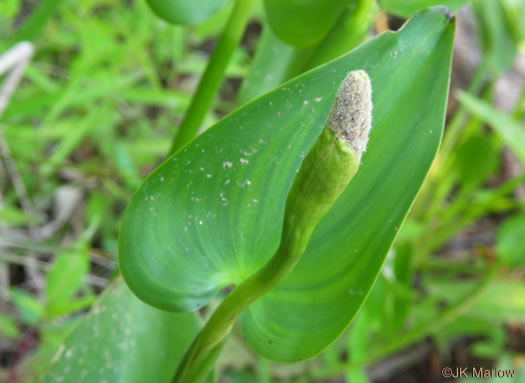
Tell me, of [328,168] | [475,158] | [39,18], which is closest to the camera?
[328,168]

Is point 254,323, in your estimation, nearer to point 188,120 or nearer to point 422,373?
point 188,120

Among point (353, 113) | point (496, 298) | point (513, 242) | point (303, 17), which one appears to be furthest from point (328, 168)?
point (496, 298)

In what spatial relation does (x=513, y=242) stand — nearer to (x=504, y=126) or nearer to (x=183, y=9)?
(x=504, y=126)

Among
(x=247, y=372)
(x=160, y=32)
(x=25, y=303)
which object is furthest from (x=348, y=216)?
(x=160, y=32)

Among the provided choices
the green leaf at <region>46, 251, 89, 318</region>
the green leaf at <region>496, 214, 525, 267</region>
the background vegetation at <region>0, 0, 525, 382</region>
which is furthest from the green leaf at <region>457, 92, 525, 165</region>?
the green leaf at <region>46, 251, 89, 318</region>

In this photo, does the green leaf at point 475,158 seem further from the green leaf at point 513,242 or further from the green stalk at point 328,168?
the green stalk at point 328,168

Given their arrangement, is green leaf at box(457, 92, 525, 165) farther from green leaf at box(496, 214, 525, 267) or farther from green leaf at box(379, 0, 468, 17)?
green leaf at box(379, 0, 468, 17)

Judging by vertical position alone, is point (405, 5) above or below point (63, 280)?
above

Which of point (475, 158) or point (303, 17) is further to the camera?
point (475, 158)

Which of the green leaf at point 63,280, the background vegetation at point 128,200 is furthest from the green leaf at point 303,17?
the green leaf at point 63,280
